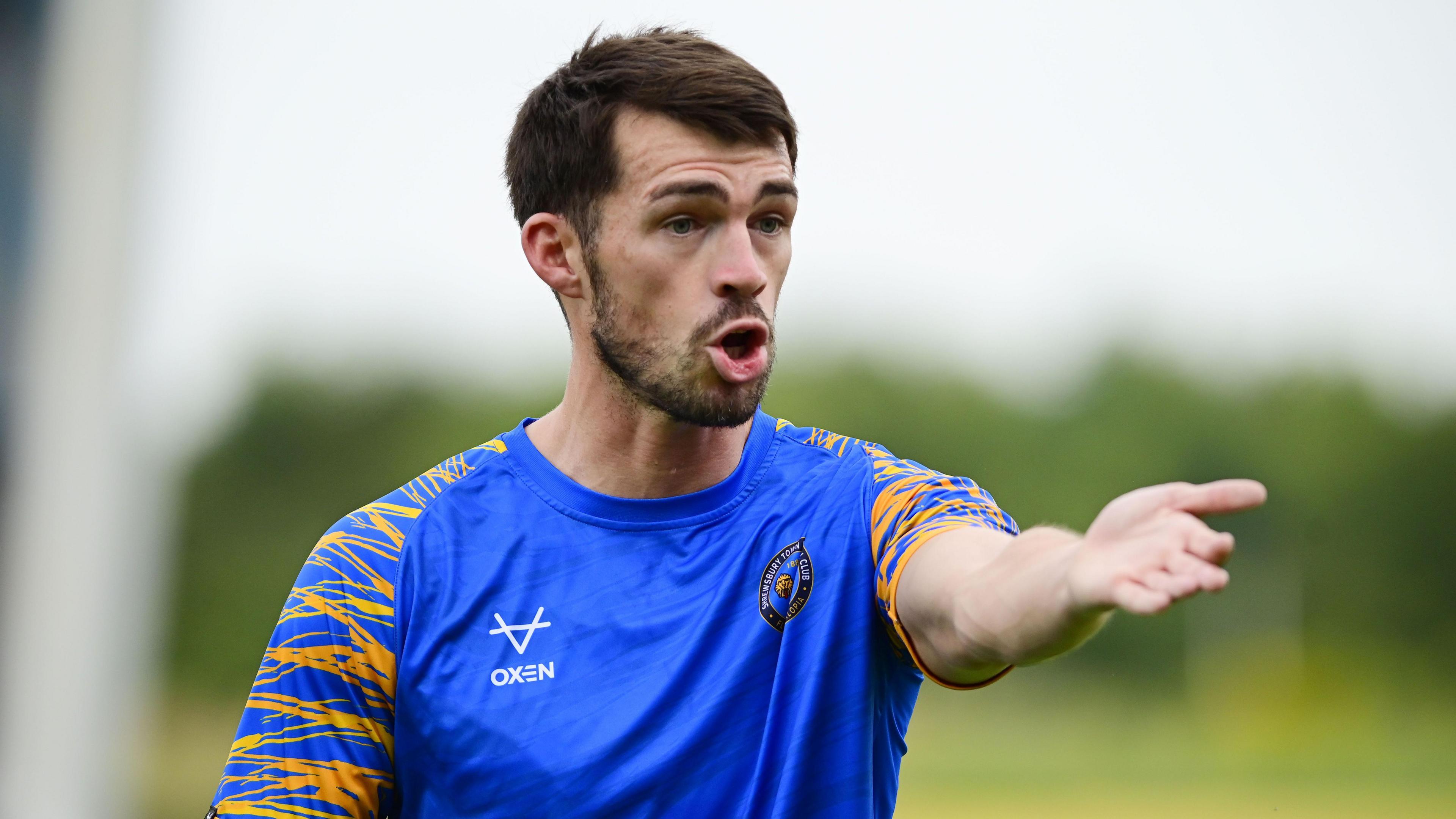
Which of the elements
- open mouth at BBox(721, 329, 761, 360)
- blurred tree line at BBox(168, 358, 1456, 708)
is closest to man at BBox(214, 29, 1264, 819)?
open mouth at BBox(721, 329, 761, 360)

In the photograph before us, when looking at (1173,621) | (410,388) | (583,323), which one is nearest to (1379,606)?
(1173,621)

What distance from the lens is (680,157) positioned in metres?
3.72

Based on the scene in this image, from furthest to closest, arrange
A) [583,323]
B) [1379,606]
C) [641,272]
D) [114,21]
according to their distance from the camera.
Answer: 1. [1379,606]
2. [114,21]
3. [583,323]
4. [641,272]

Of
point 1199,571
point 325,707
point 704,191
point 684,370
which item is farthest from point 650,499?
point 1199,571

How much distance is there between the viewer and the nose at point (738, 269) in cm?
362

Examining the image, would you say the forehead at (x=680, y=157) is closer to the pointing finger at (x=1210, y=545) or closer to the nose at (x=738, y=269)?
the nose at (x=738, y=269)

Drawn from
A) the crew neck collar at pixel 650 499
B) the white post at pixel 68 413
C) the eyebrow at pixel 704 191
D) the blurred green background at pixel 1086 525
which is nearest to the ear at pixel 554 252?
the eyebrow at pixel 704 191

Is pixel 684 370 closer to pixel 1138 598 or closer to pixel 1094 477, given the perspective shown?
pixel 1138 598

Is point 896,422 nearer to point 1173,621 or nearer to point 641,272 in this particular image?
point 1173,621

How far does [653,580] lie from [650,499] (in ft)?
0.79

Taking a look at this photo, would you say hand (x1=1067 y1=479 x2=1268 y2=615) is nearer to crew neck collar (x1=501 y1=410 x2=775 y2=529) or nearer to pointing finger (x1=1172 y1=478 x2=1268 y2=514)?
pointing finger (x1=1172 y1=478 x2=1268 y2=514)

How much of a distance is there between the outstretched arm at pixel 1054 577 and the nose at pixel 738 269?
0.81 m

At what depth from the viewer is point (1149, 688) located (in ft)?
151

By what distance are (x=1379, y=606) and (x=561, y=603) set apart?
181ft
